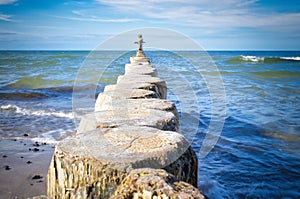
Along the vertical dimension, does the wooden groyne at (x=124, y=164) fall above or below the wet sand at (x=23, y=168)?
above

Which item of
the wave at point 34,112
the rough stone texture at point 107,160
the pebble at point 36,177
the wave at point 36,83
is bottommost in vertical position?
the pebble at point 36,177

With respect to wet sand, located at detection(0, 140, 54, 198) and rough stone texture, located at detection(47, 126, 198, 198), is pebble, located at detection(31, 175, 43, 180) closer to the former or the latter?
wet sand, located at detection(0, 140, 54, 198)

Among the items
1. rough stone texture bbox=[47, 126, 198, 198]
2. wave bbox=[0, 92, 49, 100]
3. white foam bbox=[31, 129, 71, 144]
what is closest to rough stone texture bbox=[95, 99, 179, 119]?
rough stone texture bbox=[47, 126, 198, 198]

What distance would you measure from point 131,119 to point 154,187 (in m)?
1.36

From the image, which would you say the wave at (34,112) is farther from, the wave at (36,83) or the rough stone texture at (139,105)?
the wave at (36,83)

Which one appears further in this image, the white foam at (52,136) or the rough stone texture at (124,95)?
the white foam at (52,136)

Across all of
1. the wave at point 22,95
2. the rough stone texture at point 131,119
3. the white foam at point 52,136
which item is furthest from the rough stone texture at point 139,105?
the wave at point 22,95

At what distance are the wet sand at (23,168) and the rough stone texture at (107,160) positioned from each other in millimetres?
2590

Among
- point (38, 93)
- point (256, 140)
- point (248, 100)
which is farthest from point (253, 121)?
point (38, 93)

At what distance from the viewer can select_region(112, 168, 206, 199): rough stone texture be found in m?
1.18

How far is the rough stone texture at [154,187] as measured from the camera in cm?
118

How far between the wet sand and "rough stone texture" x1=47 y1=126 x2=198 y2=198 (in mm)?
2590

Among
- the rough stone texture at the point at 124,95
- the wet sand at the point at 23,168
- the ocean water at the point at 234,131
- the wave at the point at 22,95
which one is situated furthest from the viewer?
the wave at the point at 22,95

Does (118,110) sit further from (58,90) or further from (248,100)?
(58,90)
